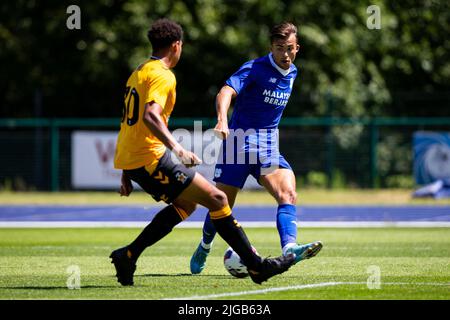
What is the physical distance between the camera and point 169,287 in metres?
7.88

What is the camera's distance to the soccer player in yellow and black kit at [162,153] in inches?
295

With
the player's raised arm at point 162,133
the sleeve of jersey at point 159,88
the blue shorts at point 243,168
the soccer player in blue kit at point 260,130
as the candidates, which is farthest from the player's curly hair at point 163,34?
the blue shorts at point 243,168

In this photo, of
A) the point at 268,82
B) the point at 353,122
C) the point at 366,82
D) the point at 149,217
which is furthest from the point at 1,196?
the point at 268,82

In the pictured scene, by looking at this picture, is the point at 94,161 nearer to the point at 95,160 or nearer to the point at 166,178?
the point at 95,160

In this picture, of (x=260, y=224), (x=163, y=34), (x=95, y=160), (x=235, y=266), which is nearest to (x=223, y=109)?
(x=163, y=34)

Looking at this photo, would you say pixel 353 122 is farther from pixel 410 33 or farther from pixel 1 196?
pixel 1 196

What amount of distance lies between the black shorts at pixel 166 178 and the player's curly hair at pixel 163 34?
96 cm

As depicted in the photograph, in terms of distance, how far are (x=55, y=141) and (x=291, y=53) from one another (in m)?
18.7

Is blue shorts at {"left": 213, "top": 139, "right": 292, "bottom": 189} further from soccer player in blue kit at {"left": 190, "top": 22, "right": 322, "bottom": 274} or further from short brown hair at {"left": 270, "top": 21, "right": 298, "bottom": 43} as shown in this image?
short brown hair at {"left": 270, "top": 21, "right": 298, "bottom": 43}

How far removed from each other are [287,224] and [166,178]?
5.79 ft

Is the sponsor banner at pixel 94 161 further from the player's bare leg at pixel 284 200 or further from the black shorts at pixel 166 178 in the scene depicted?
the black shorts at pixel 166 178

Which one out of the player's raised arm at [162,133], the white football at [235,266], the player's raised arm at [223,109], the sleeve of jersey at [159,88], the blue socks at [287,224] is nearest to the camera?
the player's raised arm at [162,133]

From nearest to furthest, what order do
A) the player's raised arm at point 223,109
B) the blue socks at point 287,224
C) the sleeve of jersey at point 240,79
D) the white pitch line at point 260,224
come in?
the player's raised arm at point 223,109, the blue socks at point 287,224, the sleeve of jersey at point 240,79, the white pitch line at point 260,224

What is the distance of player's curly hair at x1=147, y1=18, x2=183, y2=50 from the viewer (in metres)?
7.70
